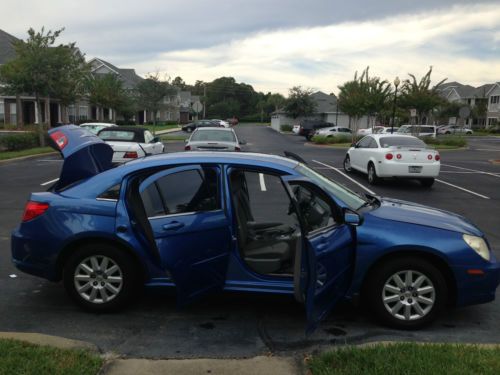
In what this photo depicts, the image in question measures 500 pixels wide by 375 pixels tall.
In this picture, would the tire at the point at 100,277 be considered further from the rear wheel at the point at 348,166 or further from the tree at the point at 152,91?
the tree at the point at 152,91

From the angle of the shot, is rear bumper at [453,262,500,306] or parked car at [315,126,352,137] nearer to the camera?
rear bumper at [453,262,500,306]

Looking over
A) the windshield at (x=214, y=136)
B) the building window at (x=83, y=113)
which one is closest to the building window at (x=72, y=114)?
the building window at (x=83, y=113)

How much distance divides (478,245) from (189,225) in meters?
2.63

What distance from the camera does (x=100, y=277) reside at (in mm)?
4508

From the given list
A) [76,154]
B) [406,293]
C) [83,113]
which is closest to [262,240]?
[406,293]

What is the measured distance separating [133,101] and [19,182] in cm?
3495

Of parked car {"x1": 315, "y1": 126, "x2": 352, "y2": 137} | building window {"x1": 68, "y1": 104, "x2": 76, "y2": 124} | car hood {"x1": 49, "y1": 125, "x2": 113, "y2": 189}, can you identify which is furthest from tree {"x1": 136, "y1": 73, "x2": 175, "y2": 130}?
car hood {"x1": 49, "y1": 125, "x2": 113, "y2": 189}

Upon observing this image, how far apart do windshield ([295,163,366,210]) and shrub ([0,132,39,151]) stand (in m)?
20.2

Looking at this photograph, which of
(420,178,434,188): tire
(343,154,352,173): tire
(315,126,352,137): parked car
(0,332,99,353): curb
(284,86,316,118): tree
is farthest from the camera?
(284,86,316,118): tree

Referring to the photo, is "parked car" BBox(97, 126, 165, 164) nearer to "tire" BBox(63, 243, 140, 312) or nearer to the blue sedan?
the blue sedan

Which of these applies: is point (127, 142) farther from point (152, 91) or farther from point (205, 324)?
point (152, 91)

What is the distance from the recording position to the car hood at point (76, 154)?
4.96m

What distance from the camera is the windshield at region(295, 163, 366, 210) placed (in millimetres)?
4579

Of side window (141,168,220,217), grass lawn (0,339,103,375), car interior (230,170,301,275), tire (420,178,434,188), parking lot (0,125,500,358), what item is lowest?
parking lot (0,125,500,358)
